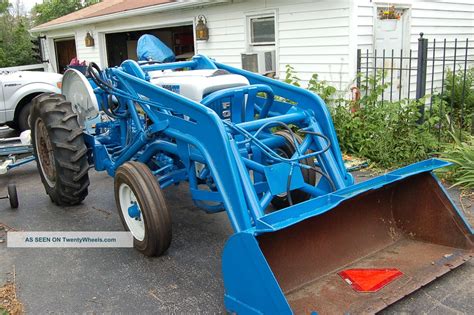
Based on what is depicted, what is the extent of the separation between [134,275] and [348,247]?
5.29 ft

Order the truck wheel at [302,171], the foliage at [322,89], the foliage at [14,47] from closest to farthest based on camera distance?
the truck wheel at [302,171] < the foliage at [322,89] < the foliage at [14,47]

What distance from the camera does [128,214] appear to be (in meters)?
4.13

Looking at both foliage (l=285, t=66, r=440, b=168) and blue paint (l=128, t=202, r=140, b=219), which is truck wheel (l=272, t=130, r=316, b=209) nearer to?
blue paint (l=128, t=202, r=140, b=219)

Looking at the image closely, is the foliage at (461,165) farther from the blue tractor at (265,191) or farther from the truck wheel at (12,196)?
the truck wheel at (12,196)

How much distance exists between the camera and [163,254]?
408 centimetres

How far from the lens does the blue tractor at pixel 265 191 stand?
9.58 feet

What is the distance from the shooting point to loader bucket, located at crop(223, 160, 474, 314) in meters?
A: 2.75

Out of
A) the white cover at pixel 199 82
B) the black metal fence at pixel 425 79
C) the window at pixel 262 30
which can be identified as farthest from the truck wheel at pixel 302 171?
the window at pixel 262 30

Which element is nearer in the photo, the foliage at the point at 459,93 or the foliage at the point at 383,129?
the foliage at the point at 383,129

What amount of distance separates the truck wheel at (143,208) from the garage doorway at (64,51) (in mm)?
15783

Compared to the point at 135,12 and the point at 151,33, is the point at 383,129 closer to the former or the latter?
the point at 135,12

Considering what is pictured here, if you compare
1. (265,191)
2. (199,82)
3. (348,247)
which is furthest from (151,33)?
(348,247)

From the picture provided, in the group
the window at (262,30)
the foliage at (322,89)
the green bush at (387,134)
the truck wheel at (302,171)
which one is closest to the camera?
the truck wheel at (302,171)

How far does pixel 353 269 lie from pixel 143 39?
3.98 metres
